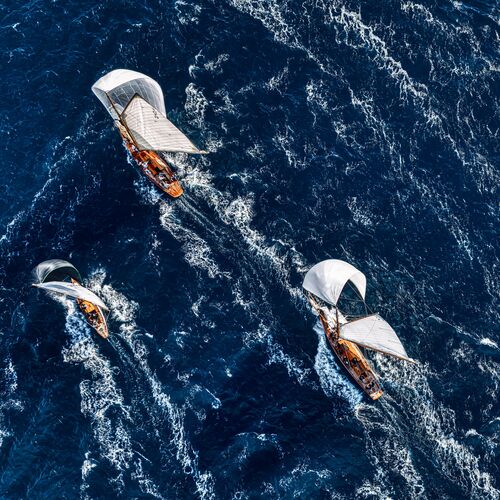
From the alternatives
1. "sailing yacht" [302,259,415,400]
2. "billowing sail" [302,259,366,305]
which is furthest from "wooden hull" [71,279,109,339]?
"billowing sail" [302,259,366,305]

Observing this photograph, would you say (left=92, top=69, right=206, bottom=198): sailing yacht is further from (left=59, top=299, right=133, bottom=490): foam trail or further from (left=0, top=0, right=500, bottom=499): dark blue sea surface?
(left=59, top=299, right=133, bottom=490): foam trail

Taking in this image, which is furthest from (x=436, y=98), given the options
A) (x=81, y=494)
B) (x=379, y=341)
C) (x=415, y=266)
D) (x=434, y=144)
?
(x=81, y=494)

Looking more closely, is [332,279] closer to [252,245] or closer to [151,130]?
[252,245]

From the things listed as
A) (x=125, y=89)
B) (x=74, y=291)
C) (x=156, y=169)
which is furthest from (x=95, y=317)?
(x=125, y=89)

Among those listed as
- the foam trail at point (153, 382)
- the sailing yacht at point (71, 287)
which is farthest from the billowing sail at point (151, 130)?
the sailing yacht at point (71, 287)

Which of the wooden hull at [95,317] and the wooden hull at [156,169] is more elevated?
the wooden hull at [156,169]

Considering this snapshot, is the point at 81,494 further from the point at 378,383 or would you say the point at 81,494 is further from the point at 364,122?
the point at 364,122

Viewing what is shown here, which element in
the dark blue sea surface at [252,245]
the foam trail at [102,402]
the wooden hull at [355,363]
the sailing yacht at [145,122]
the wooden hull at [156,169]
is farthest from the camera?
the wooden hull at [156,169]

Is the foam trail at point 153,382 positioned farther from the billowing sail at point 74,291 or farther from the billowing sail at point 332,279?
the billowing sail at point 332,279
